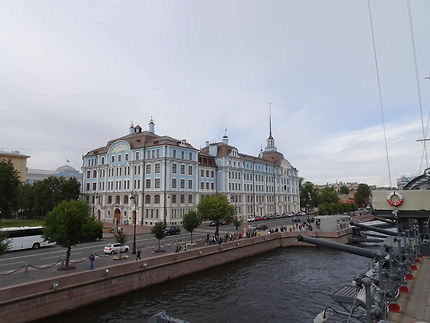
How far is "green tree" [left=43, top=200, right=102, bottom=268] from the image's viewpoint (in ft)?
68.0

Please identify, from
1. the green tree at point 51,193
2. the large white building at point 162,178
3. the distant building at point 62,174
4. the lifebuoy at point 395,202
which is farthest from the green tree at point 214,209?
the distant building at point 62,174

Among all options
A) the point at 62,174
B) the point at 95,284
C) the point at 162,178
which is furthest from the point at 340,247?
the point at 62,174

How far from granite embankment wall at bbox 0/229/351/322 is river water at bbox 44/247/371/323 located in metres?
0.58

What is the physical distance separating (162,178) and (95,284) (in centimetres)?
3214

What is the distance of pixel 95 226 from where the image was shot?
2289 cm

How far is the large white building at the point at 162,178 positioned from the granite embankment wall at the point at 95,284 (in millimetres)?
22420

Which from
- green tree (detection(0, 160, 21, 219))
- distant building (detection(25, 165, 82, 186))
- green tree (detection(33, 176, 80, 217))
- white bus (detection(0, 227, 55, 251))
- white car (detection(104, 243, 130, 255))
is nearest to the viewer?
white car (detection(104, 243, 130, 255))

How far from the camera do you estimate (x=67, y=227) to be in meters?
20.8

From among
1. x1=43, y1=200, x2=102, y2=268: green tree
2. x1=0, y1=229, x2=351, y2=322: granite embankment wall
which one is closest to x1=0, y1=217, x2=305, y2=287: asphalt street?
x1=43, y1=200, x2=102, y2=268: green tree

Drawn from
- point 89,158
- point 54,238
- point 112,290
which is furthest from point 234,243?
point 89,158

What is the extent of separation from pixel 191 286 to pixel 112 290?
6127 mm

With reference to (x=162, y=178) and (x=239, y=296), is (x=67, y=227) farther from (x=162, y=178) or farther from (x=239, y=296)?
(x=162, y=178)

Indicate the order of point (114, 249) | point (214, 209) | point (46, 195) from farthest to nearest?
point (46, 195) < point (214, 209) < point (114, 249)

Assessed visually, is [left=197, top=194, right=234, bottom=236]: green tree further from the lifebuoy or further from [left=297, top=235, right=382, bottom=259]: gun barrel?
[left=297, top=235, right=382, bottom=259]: gun barrel
